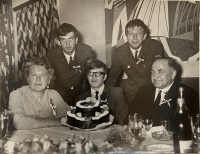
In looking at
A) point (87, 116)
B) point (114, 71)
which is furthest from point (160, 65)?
point (87, 116)

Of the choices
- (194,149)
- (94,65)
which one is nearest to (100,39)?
(94,65)

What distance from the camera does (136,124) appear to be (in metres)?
1.65

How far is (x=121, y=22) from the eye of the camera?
173cm

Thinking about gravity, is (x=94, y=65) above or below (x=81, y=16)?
below

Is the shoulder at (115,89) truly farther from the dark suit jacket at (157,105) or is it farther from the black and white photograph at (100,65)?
the dark suit jacket at (157,105)

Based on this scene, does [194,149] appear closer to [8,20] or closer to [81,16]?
[81,16]

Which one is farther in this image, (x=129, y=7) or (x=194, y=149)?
(x=129, y=7)

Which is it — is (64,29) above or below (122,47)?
above

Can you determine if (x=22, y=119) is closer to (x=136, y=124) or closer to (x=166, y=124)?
(x=136, y=124)

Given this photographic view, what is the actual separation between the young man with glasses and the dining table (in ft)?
0.47

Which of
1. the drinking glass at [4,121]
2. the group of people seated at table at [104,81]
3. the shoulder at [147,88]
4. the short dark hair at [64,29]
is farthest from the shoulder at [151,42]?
the drinking glass at [4,121]

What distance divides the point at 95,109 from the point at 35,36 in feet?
1.90

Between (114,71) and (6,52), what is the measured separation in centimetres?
67

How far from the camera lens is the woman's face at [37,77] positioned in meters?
1.70
